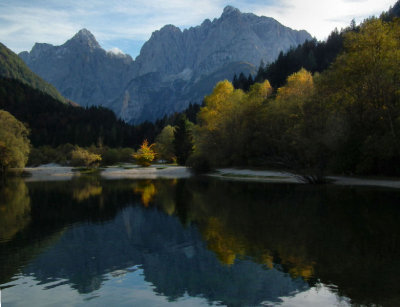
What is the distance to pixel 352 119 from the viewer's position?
38.3 m

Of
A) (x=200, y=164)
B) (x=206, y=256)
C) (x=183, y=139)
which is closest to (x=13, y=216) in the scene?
(x=206, y=256)

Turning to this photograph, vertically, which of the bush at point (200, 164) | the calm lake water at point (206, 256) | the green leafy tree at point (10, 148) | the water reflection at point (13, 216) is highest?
the green leafy tree at point (10, 148)

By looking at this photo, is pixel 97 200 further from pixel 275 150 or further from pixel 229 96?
pixel 229 96

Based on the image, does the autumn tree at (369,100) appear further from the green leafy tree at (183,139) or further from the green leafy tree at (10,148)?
the green leafy tree at (10,148)

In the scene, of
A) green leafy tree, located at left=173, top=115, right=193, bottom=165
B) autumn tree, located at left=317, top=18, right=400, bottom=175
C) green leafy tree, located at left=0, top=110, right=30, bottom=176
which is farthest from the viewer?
green leafy tree, located at left=173, top=115, right=193, bottom=165


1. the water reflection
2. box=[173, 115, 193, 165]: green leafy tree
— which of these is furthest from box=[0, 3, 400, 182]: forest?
the water reflection

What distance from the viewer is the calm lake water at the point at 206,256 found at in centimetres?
906

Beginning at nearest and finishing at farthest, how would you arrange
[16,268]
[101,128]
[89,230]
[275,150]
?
[16,268], [89,230], [275,150], [101,128]

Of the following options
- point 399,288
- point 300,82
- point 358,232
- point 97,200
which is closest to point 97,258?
point 399,288

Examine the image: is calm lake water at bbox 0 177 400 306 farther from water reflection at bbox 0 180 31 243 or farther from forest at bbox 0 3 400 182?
forest at bbox 0 3 400 182

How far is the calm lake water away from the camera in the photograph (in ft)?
29.7

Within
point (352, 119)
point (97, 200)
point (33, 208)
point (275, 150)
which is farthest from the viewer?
→ point (275, 150)

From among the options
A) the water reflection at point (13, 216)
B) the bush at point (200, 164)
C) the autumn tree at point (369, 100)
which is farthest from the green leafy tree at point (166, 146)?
the water reflection at point (13, 216)

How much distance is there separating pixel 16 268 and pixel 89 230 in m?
6.06
